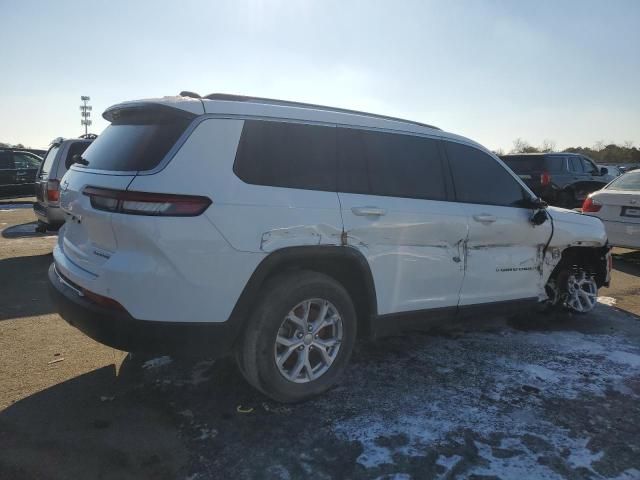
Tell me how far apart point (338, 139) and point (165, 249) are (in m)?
1.45

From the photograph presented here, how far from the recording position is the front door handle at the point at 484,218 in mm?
4062

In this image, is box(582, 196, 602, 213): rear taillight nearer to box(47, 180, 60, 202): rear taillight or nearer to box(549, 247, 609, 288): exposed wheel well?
box(549, 247, 609, 288): exposed wheel well

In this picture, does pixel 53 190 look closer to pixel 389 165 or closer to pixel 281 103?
pixel 281 103

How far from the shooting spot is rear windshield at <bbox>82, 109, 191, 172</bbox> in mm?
2840

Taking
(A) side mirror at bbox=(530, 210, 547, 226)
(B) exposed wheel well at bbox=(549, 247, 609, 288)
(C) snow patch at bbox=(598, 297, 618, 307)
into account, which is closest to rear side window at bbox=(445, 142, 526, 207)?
(A) side mirror at bbox=(530, 210, 547, 226)

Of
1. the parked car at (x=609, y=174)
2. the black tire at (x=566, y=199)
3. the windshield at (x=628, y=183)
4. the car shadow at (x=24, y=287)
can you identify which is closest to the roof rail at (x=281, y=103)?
the car shadow at (x=24, y=287)

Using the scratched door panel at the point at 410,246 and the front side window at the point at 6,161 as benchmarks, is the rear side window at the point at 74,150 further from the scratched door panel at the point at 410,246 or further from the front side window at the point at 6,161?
the front side window at the point at 6,161

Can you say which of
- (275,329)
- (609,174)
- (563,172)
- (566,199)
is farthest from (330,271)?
(609,174)

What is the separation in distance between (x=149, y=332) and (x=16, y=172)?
48.2ft

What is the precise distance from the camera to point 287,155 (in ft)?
10.3

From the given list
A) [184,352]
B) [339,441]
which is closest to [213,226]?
[184,352]

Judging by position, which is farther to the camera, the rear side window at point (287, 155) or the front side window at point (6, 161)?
the front side window at point (6, 161)

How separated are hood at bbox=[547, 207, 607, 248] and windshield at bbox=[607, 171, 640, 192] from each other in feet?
11.6

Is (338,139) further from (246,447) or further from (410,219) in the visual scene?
(246,447)
